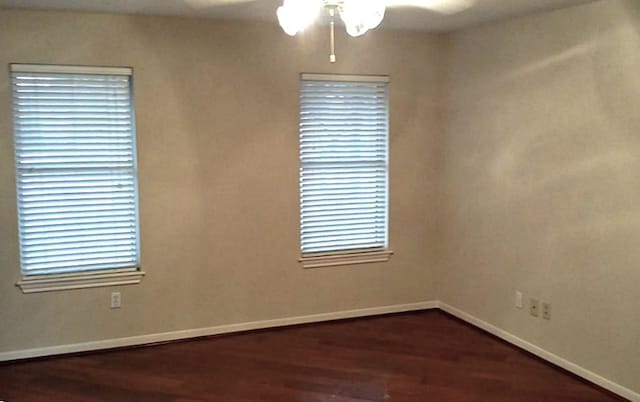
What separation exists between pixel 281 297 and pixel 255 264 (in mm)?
338

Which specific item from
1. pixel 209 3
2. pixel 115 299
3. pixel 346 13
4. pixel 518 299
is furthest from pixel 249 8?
pixel 518 299

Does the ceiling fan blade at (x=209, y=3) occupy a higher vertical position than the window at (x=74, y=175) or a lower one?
higher

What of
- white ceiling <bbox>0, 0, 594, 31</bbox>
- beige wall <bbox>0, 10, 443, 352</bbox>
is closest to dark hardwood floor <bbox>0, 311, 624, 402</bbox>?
beige wall <bbox>0, 10, 443, 352</bbox>

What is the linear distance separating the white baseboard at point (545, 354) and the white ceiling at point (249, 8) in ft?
7.21

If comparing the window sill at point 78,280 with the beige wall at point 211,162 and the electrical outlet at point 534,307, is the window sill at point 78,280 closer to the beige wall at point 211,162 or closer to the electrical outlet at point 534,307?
the beige wall at point 211,162

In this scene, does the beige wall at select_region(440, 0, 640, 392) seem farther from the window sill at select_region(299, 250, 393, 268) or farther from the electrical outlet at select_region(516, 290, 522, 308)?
the window sill at select_region(299, 250, 393, 268)

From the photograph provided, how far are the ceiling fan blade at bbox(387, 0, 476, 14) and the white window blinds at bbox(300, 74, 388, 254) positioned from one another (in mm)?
1013

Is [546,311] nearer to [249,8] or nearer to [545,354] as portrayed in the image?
[545,354]

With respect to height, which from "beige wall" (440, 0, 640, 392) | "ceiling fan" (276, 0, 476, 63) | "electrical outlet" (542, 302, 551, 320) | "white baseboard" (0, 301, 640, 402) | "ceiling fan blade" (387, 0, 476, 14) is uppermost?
"ceiling fan blade" (387, 0, 476, 14)

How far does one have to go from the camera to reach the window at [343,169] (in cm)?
466

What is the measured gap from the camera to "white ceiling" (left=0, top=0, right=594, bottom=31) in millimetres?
3639

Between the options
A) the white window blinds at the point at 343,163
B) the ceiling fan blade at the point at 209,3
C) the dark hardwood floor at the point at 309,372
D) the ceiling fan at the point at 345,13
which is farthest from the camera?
the white window blinds at the point at 343,163

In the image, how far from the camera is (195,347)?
4.27m

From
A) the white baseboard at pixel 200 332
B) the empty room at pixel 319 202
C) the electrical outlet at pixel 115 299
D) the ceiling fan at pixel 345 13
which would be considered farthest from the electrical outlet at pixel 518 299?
the electrical outlet at pixel 115 299
